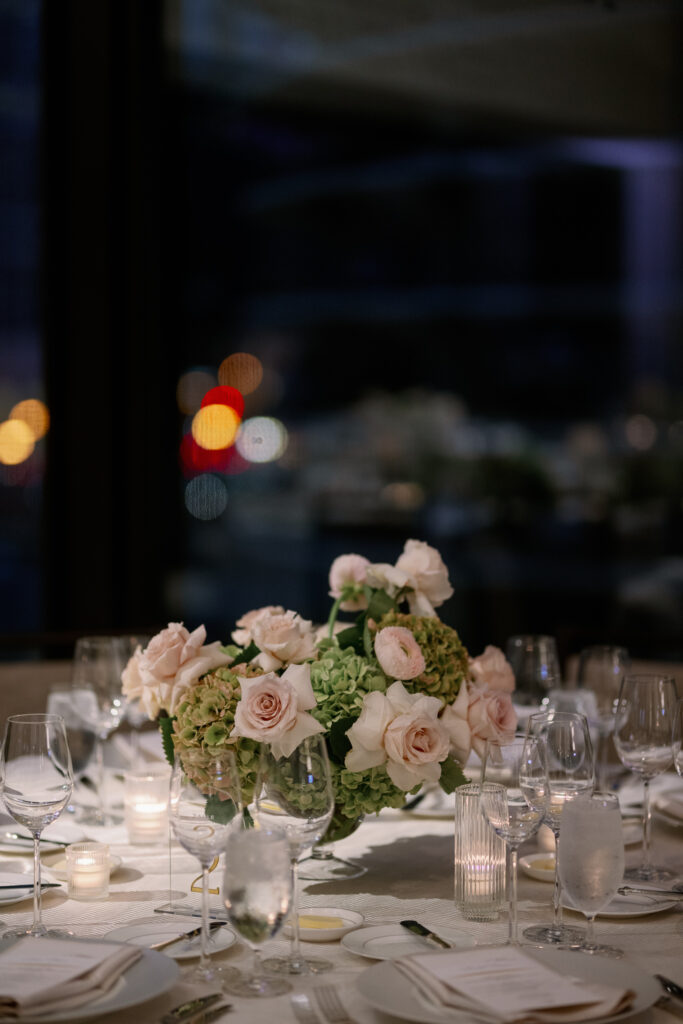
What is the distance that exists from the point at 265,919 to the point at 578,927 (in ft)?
1.55

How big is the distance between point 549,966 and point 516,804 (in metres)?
0.21

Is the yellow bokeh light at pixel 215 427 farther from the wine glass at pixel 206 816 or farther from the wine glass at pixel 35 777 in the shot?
the wine glass at pixel 206 816

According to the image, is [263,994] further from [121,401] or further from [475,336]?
[475,336]

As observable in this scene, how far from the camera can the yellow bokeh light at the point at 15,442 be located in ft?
12.8

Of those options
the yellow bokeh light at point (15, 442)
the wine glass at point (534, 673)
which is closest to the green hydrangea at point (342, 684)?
the wine glass at point (534, 673)

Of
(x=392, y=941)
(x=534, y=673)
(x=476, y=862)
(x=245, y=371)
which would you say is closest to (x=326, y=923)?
(x=392, y=941)

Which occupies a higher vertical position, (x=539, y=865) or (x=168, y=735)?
(x=168, y=735)

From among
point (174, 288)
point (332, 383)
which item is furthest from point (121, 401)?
point (332, 383)

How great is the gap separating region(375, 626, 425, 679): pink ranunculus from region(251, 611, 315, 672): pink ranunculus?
0.10 m

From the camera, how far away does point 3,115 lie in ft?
12.8

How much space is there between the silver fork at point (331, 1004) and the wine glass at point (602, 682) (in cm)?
96

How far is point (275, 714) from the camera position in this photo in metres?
1.40

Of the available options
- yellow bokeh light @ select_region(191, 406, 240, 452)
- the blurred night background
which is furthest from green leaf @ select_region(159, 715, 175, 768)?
yellow bokeh light @ select_region(191, 406, 240, 452)

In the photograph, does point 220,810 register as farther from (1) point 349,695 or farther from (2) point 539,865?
(2) point 539,865
